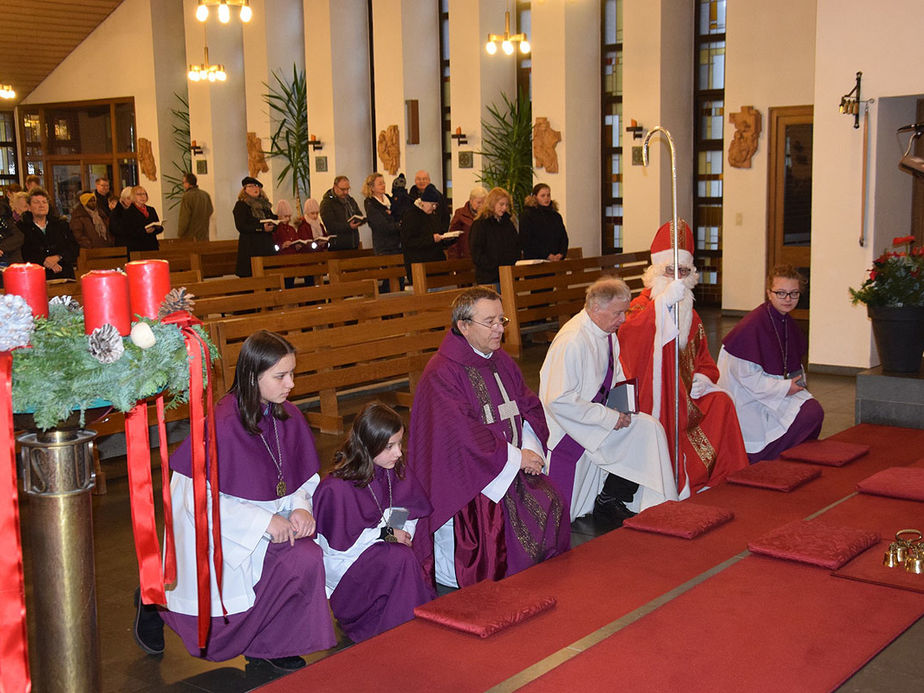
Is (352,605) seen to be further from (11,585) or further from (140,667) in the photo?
(11,585)

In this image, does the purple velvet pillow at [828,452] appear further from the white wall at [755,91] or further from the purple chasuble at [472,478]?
the white wall at [755,91]

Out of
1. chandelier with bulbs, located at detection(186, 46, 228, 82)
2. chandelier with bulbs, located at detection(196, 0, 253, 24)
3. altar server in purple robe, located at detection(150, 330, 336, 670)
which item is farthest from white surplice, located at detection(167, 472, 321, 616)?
chandelier with bulbs, located at detection(186, 46, 228, 82)

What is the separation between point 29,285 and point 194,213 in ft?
48.2

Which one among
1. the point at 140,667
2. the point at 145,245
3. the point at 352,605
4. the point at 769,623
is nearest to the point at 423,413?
the point at 352,605

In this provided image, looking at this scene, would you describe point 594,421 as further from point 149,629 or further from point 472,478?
point 149,629

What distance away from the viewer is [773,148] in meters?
12.9

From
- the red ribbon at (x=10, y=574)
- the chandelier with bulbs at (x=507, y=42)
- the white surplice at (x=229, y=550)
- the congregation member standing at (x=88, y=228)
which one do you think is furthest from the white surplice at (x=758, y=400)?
the congregation member standing at (x=88, y=228)

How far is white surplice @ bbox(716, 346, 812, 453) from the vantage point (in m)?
6.13

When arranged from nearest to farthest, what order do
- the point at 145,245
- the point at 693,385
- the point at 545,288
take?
1. the point at 693,385
2. the point at 545,288
3. the point at 145,245

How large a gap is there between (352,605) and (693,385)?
110 inches

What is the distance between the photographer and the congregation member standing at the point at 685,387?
572 centimetres

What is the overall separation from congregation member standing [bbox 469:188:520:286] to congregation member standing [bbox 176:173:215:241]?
6.76m

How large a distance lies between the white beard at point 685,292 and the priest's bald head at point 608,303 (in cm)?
66

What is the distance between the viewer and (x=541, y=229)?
11.5 m
